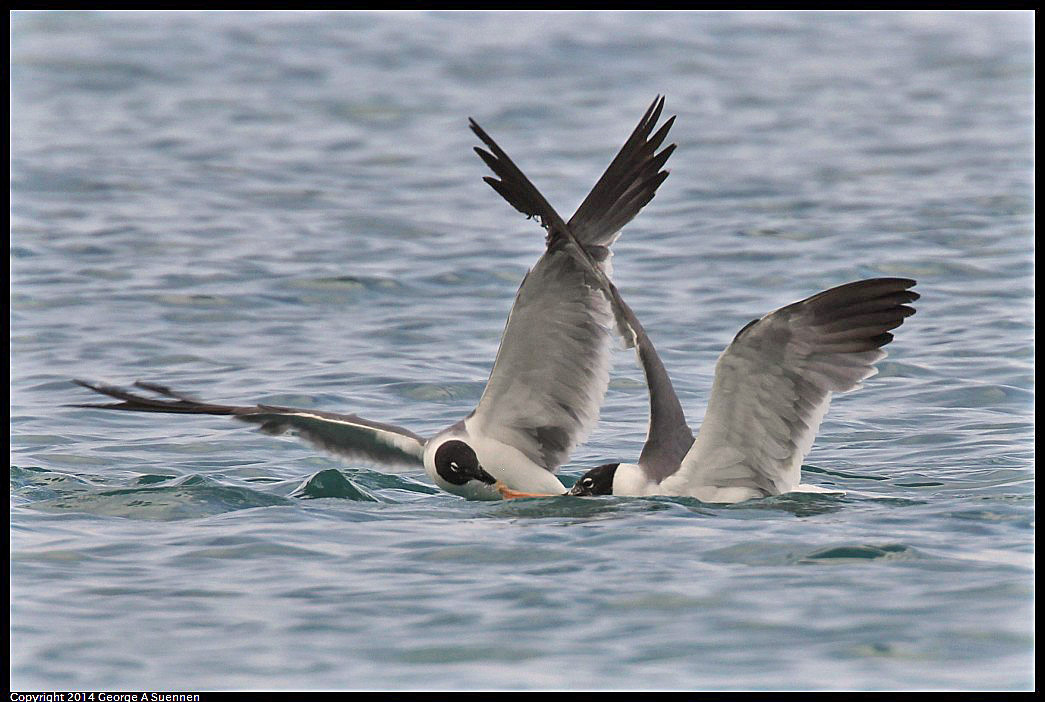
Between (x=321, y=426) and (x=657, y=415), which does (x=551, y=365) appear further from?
(x=321, y=426)

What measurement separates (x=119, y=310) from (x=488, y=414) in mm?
6168

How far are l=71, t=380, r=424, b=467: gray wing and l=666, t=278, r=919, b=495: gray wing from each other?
1.70 m

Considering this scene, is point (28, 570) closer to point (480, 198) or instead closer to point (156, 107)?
point (480, 198)

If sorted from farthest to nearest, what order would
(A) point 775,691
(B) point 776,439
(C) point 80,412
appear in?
1. (C) point 80,412
2. (B) point 776,439
3. (A) point 775,691

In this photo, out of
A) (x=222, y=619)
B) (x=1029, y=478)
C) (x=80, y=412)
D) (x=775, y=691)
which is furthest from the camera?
(x=80, y=412)

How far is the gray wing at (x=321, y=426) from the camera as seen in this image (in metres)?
9.32

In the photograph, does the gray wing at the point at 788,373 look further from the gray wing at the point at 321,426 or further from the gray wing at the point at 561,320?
the gray wing at the point at 321,426

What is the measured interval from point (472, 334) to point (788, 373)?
6054 millimetres

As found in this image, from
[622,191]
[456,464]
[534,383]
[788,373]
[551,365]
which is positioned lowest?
[456,464]

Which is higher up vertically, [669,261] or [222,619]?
[669,261]

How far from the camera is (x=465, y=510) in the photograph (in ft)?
30.5

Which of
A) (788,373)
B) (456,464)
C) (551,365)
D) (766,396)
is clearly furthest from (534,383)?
(788,373)

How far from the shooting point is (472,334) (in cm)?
1430

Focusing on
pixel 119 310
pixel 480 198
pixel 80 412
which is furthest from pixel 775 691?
pixel 480 198
